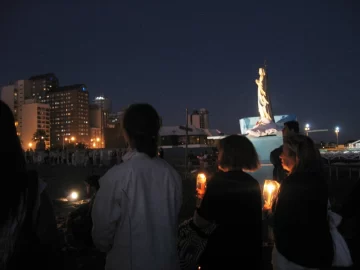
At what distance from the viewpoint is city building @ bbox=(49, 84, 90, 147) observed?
453 feet

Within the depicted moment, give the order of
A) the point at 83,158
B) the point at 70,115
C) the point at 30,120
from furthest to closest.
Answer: the point at 70,115
the point at 30,120
the point at 83,158

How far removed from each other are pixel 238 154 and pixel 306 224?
0.81m

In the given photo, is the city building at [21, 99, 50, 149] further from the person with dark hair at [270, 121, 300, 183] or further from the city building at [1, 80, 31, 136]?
the person with dark hair at [270, 121, 300, 183]

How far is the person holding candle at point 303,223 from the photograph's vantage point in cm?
231

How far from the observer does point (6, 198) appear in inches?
51.4

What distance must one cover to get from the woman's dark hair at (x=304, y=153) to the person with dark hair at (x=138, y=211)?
1.34 meters

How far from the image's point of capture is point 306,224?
231 cm

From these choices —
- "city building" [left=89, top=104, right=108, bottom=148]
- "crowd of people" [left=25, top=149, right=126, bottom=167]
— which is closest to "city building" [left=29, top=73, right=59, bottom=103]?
"city building" [left=89, top=104, right=108, bottom=148]

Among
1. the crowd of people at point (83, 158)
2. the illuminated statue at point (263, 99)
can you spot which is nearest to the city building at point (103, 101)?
the crowd of people at point (83, 158)

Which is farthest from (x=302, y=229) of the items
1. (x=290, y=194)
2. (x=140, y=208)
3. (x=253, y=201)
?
(x=140, y=208)

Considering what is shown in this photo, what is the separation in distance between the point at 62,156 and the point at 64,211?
30.5 m

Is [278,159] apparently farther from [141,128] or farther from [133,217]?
[133,217]

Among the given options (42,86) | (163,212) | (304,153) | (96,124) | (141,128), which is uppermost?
(42,86)

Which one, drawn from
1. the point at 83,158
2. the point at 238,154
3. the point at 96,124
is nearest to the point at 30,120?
the point at 96,124
